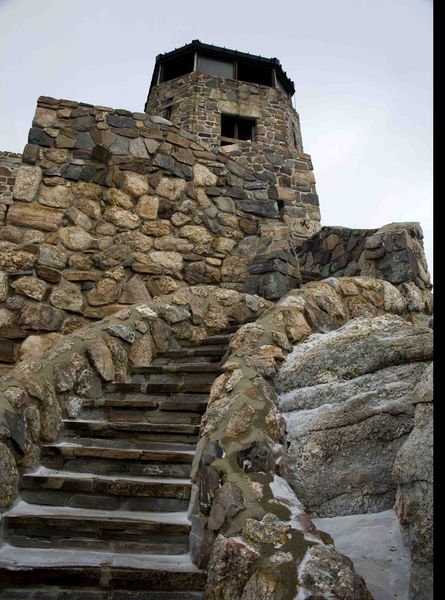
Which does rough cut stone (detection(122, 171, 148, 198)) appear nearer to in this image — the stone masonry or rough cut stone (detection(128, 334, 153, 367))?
the stone masonry

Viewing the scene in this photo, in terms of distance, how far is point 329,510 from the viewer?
8.92ft

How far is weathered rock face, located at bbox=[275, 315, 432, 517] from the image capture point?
2715 millimetres

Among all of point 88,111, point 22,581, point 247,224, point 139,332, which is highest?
point 88,111

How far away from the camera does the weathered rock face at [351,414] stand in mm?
2715

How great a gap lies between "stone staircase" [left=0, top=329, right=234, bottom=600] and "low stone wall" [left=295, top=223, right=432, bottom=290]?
314 centimetres

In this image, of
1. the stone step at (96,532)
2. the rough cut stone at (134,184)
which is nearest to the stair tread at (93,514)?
the stone step at (96,532)

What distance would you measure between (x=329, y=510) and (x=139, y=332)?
2.63 metres

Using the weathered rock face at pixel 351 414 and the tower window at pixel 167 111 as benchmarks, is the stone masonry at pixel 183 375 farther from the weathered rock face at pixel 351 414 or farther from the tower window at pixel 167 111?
the tower window at pixel 167 111

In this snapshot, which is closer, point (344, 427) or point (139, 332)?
point (344, 427)

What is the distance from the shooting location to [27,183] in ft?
19.9

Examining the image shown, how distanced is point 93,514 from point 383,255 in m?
4.96
